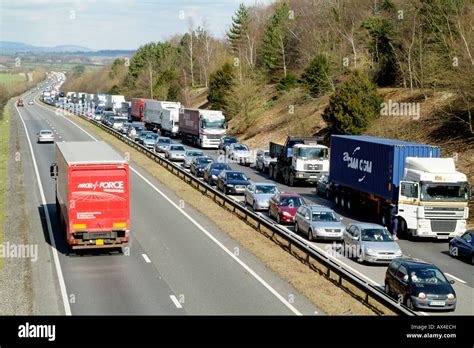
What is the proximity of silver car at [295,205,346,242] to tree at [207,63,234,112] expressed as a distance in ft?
187

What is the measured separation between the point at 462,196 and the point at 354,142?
26.2 ft

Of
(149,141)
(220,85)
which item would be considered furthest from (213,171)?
(220,85)

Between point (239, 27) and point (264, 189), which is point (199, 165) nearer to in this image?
point (264, 189)

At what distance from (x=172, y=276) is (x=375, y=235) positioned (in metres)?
8.11

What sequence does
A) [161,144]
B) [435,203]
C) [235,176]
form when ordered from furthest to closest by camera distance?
[161,144] → [235,176] → [435,203]

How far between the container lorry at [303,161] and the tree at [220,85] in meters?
40.9

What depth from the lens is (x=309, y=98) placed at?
74875 millimetres

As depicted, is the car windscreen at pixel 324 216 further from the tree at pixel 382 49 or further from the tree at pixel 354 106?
the tree at pixel 382 49

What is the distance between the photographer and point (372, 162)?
35250 millimetres

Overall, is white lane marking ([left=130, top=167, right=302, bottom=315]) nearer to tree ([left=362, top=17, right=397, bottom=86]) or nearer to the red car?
the red car

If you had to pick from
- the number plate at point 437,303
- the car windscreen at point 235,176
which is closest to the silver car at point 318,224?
the number plate at point 437,303

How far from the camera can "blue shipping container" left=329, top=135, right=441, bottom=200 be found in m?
33.4

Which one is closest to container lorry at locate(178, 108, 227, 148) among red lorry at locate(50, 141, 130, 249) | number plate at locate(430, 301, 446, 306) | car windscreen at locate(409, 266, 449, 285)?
red lorry at locate(50, 141, 130, 249)
